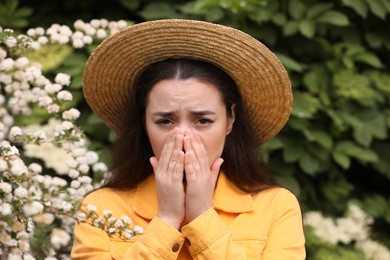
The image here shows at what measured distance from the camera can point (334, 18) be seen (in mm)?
4113

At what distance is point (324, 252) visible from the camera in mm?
4043

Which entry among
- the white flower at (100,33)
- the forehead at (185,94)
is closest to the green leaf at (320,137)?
the white flower at (100,33)

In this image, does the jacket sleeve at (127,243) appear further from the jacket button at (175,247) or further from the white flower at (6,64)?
the white flower at (6,64)

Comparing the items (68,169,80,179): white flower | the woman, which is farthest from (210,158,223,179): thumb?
(68,169,80,179): white flower

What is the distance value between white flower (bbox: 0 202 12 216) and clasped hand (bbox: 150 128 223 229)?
457 millimetres

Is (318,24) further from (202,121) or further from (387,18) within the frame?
(202,121)

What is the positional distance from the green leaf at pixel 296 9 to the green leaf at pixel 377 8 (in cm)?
34

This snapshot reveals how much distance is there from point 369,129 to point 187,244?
1.81 m

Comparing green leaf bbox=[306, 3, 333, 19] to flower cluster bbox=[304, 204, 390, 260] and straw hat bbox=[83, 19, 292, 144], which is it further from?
straw hat bbox=[83, 19, 292, 144]

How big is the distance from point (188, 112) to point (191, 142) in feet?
0.35

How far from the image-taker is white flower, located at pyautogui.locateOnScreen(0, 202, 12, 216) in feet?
8.27

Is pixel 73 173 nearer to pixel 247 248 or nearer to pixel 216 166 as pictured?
pixel 216 166

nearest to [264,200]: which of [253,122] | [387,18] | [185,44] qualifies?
[253,122]

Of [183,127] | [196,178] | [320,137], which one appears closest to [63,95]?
[183,127]
